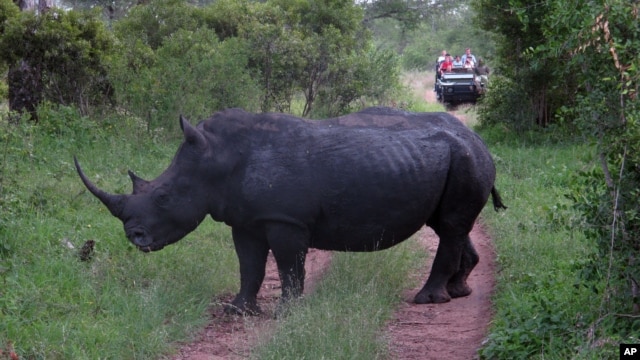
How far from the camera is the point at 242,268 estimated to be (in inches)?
296

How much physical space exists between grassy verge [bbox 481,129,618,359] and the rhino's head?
250cm

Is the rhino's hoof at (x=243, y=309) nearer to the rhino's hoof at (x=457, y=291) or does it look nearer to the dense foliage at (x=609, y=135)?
the rhino's hoof at (x=457, y=291)

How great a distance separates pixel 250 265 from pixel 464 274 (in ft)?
6.62

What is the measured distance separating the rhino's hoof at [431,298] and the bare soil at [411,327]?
0.05m

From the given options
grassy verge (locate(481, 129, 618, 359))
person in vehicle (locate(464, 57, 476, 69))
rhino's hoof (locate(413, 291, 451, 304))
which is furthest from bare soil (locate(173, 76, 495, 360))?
person in vehicle (locate(464, 57, 476, 69))

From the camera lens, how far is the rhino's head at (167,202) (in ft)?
23.6

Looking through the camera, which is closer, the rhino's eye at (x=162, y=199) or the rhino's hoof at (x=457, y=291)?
the rhino's eye at (x=162, y=199)

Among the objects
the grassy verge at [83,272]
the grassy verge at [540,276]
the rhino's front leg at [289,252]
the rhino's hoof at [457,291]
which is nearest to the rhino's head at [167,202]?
the grassy verge at [83,272]

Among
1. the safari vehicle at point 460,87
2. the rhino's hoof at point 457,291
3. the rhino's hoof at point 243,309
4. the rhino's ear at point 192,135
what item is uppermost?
the rhino's ear at point 192,135

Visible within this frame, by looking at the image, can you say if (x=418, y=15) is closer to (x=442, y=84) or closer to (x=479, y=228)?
(x=442, y=84)

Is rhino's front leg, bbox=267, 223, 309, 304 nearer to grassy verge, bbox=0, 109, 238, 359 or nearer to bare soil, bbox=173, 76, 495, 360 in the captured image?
bare soil, bbox=173, 76, 495, 360

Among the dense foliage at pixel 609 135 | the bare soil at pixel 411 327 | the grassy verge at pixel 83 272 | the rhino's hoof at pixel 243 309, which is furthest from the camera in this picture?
the rhino's hoof at pixel 243 309

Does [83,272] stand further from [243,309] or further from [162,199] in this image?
[243,309]

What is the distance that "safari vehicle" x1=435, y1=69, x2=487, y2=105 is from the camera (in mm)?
26750
